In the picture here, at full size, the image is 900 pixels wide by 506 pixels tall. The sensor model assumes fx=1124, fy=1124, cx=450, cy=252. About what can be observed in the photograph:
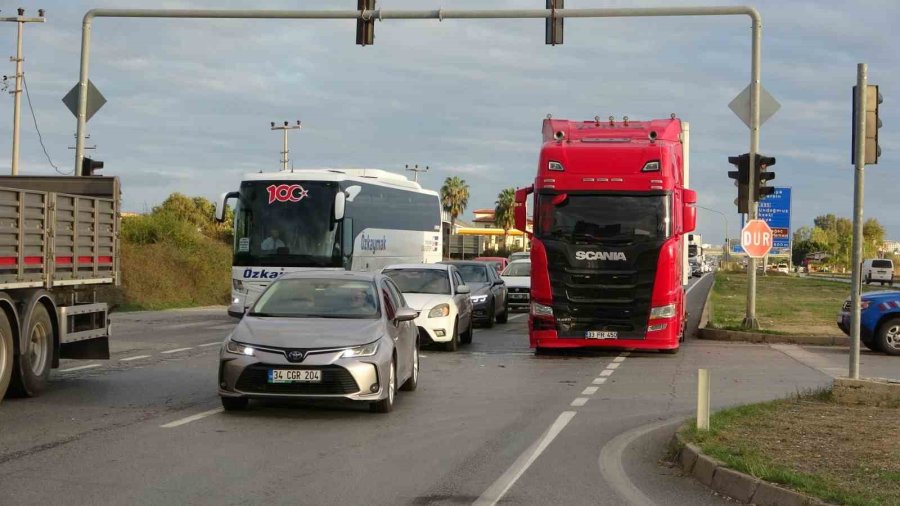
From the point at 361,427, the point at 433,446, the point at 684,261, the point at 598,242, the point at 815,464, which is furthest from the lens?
the point at 684,261

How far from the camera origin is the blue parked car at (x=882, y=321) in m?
21.5

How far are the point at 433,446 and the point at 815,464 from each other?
3.23 m

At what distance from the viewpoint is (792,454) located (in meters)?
8.89

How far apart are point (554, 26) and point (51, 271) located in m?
9.94

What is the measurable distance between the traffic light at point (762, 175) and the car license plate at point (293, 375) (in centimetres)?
1509

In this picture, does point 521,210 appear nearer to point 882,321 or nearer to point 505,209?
point 882,321

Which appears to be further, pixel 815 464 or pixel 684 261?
pixel 684 261

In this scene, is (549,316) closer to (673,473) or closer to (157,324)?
(673,473)

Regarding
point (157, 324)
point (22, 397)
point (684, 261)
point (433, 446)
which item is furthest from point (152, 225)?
point (433, 446)

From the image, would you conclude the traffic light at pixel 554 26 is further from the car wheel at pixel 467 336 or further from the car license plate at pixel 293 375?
the car license plate at pixel 293 375

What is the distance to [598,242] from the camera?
19.1 meters

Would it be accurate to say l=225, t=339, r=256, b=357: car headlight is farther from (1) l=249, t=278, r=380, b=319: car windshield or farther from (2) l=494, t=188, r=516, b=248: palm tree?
(2) l=494, t=188, r=516, b=248: palm tree

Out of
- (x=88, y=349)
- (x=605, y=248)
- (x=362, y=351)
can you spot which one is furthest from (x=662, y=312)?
(x=88, y=349)

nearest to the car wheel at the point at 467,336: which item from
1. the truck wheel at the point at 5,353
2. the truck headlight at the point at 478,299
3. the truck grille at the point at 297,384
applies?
the truck headlight at the point at 478,299
